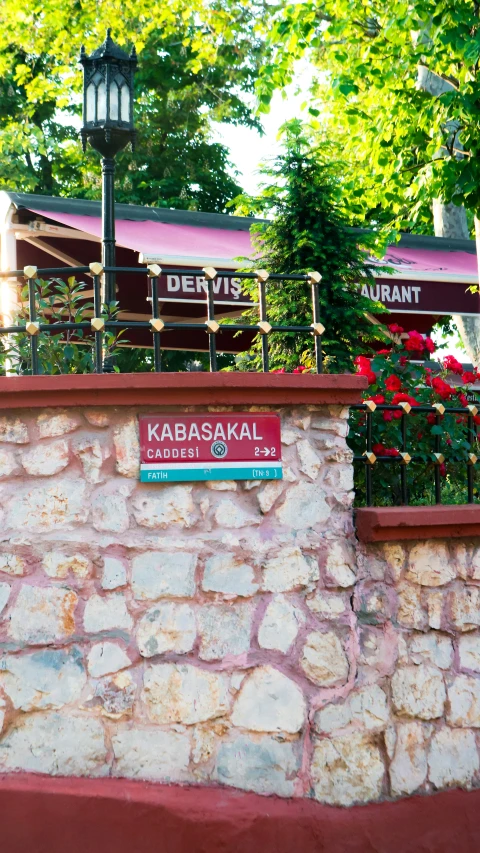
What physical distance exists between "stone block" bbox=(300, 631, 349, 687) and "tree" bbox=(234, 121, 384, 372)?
94.2 inches

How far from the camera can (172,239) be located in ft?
28.8

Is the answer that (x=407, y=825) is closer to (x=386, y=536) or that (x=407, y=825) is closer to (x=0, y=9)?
(x=386, y=536)

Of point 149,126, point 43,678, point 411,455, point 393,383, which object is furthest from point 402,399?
point 149,126

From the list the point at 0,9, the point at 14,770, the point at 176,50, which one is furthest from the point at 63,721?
the point at 176,50

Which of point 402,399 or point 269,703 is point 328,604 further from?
point 402,399

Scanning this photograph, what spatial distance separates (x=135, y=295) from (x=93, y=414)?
528cm

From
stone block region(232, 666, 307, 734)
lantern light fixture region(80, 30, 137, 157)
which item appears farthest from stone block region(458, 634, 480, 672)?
lantern light fixture region(80, 30, 137, 157)

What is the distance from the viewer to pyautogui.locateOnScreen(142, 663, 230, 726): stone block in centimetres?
420

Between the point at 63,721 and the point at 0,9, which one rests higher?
the point at 0,9

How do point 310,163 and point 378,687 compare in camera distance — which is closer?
point 378,687

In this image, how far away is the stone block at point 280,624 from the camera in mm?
4363

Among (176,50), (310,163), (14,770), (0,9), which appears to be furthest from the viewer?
(176,50)

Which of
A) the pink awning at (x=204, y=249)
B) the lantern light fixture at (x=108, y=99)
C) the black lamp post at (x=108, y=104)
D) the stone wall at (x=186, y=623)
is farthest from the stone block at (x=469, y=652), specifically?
the lantern light fixture at (x=108, y=99)

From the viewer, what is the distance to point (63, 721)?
414 cm
